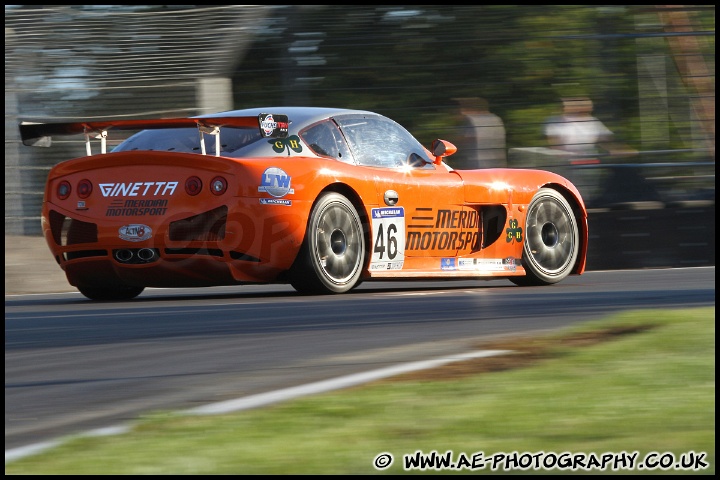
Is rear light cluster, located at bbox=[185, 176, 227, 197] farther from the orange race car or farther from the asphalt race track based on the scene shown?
the asphalt race track

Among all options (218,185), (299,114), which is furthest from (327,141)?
(218,185)

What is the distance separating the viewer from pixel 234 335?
21.9 ft

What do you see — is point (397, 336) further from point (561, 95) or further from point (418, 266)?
point (561, 95)

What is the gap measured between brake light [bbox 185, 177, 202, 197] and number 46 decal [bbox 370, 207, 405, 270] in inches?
50.7

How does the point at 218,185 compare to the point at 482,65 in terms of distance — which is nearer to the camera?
the point at 218,185

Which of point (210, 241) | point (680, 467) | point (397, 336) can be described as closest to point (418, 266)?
point (210, 241)

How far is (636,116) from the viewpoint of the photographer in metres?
12.7

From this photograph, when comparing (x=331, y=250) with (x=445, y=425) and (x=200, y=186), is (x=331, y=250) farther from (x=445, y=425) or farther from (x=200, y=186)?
(x=445, y=425)

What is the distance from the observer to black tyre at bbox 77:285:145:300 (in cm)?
924

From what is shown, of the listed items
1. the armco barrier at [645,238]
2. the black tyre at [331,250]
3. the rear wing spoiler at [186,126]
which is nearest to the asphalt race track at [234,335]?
the black tyre at [331,250]

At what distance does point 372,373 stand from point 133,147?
→ 4.24m

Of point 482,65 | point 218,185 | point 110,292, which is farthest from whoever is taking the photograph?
point 482,65

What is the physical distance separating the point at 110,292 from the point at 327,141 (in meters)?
1.81

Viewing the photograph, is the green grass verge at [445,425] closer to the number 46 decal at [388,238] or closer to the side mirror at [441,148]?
the number 46 decal at [388,238]
